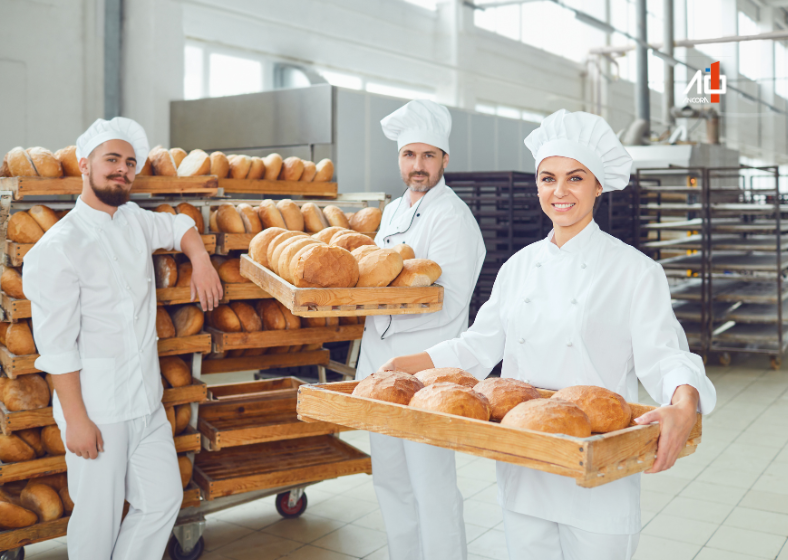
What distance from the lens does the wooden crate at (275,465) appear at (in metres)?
2.82

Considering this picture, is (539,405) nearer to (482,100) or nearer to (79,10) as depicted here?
(79,10)

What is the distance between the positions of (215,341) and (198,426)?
1.37ft

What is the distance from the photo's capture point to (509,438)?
47.3 inches

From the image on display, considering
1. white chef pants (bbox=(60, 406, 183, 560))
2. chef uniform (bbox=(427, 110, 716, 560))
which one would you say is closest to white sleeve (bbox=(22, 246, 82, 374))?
white chef pants (bbox=(60, 406, 183, 560))

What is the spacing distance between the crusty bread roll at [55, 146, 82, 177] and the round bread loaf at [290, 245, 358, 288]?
1.04m

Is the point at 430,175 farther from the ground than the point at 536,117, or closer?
closer

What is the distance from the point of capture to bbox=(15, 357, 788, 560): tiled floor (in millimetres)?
2844

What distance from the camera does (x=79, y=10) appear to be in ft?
19.1

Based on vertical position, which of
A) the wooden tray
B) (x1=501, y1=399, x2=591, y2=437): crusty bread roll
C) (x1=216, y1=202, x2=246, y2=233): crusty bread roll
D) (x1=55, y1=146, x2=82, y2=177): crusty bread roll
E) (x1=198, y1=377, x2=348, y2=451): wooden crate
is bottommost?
(x1=198, y1=377, x2=348, y2=451): wooden crate

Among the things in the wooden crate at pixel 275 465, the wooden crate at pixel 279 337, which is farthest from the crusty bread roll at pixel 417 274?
the wooden crate at pixel 275 465

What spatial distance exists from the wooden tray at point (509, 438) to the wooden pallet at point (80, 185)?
4.89 feet

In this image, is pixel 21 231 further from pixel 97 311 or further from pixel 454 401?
pixel 454 401

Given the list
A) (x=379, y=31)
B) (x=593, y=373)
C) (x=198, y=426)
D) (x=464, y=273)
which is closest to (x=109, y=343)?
(x=198, y=426)

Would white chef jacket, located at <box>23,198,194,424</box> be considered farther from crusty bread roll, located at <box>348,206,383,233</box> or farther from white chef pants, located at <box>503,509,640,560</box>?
white chef pants, located at <box>503,509,640,560</box>
